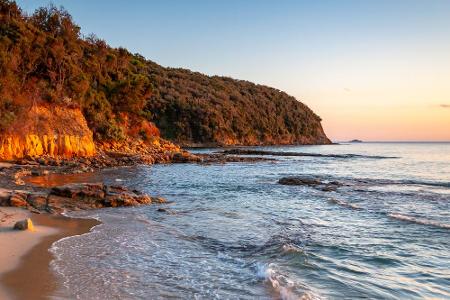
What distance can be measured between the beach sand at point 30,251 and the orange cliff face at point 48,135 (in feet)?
63.0

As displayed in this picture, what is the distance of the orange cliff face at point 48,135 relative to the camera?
31.1 metres

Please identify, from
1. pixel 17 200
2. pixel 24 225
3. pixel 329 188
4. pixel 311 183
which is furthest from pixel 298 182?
pixel 24 225

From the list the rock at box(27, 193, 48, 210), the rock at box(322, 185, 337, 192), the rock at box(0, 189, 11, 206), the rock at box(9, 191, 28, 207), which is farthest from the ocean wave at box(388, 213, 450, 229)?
the rock at box(0, 189, 11, 206)

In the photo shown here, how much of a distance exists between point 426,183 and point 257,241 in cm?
2203

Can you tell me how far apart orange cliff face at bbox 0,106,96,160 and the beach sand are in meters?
19.2

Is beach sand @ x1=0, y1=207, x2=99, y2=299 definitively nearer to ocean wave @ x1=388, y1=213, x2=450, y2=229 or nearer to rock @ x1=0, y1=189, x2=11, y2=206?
rock @ x1=0, y1=189, x2=11, y2=206

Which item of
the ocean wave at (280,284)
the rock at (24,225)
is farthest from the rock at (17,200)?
the ocean wave at (280,284)

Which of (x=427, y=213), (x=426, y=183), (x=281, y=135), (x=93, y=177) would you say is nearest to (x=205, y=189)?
(x=93, y=177)

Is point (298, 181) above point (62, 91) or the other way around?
the other way around

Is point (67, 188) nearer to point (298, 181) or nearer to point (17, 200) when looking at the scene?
point (17, 200)

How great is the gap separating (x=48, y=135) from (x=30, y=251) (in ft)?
91.2

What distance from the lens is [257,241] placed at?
465 inches

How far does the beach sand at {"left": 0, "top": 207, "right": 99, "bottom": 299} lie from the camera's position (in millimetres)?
6760

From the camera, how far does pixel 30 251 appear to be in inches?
355
